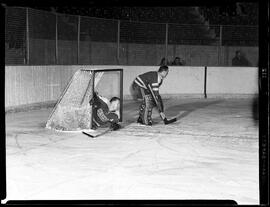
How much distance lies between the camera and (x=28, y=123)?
33.3ft

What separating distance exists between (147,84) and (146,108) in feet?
1.78

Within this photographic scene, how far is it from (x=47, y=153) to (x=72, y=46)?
7.56m

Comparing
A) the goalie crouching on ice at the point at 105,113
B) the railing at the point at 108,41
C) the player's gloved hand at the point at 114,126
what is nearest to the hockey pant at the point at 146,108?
the goalie crouching on ice at the point at 105,113

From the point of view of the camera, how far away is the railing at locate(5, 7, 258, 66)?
11984 millimetres

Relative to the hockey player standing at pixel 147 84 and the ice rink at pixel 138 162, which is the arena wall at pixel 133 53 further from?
the hockey player standing at pixel 147 84

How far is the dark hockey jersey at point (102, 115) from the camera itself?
30.0 ft

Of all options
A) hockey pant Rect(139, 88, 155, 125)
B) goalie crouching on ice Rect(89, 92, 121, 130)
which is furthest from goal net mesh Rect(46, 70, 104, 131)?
hockey pant Rect(139, 88, 155, 125)

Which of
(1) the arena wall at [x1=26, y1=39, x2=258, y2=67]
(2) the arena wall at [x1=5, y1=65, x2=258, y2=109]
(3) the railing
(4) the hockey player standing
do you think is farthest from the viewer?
(1) the arena wall at [x1=26, y1=39, x2=258, y2=67]

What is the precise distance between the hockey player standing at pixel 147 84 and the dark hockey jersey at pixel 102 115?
780 mm

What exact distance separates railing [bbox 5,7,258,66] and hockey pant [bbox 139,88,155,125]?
12.3 ft

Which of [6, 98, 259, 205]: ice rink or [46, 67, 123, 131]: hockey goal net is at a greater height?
[46, 67, 123, 131]: hockey goal net

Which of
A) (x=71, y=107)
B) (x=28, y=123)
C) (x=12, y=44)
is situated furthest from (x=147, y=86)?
(x=12, y=44)

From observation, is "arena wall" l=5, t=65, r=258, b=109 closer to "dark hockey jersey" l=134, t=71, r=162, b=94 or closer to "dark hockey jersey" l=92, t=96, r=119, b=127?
"dark hockey jersey" l=92, t=96, r=119, b=127
